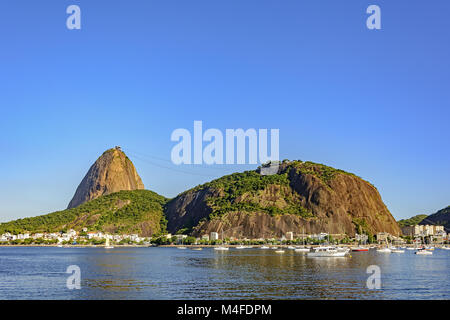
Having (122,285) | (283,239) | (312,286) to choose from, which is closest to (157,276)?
(122,285)
